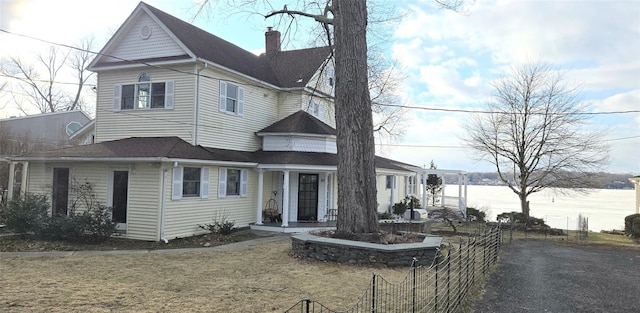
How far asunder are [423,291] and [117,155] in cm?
1040

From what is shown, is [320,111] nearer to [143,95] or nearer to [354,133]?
[143,95]

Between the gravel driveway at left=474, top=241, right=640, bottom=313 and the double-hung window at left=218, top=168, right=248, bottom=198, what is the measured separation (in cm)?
975

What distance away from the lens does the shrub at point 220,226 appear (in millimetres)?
14414

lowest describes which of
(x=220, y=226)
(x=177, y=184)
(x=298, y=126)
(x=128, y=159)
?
(x=220, y=226)

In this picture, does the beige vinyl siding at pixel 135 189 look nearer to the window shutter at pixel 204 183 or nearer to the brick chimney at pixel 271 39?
the window shutter at pixel 204 183

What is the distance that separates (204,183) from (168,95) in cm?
368

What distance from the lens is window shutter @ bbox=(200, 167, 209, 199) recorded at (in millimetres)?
14461

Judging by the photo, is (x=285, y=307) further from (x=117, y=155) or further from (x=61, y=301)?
(x=117, y=155)

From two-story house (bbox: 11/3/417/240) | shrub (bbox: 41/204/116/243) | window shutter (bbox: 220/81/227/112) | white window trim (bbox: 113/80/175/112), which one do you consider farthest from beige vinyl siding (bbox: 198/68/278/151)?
shrub (bbox: 41/204/116/243)

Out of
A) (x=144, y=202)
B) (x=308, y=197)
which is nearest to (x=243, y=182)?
(x=308, y=197)

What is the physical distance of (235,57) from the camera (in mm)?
18812

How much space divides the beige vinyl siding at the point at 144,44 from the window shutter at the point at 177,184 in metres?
4.84

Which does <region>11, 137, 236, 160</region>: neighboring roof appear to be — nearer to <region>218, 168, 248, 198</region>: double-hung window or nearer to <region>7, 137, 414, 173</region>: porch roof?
<region>7, 137, 414, 173</region>: porch roof

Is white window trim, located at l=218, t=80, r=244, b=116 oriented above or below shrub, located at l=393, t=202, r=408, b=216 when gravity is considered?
above
